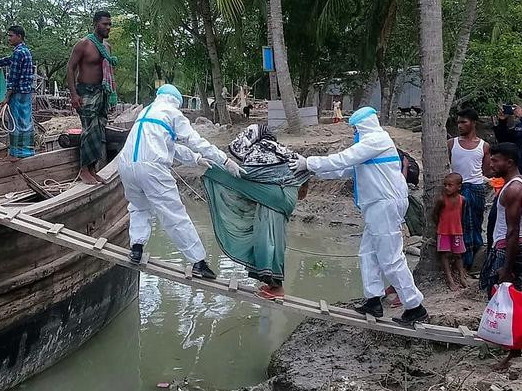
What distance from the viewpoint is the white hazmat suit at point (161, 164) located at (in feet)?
16.1

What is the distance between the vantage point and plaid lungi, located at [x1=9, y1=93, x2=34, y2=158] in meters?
6.62

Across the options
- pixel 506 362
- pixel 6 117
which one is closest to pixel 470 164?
pixel 506 362

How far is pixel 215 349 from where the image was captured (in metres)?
6.80

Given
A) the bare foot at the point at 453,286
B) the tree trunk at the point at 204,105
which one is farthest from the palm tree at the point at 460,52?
the tree trunk at the point at 204,105

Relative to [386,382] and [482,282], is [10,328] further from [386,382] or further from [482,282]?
[482,282]

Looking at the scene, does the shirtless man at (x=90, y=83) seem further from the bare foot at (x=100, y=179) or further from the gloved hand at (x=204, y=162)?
the gloved hand at (x=204, y=162)

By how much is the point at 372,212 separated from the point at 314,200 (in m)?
9.10

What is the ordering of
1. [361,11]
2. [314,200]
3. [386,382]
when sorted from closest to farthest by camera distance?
[386,382]
[314,200]
[361,11]

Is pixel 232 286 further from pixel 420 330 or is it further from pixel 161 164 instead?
pixel 420 330

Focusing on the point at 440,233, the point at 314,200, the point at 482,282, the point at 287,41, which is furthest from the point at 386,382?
the point at 287,41

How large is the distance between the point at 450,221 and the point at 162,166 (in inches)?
108

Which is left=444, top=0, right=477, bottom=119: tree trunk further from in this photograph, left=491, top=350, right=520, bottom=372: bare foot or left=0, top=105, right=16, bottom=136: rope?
left=491, top=350, right=520, bottom=372: bare foot

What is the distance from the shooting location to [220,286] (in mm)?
5105

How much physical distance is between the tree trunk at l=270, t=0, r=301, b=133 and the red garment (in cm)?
917
